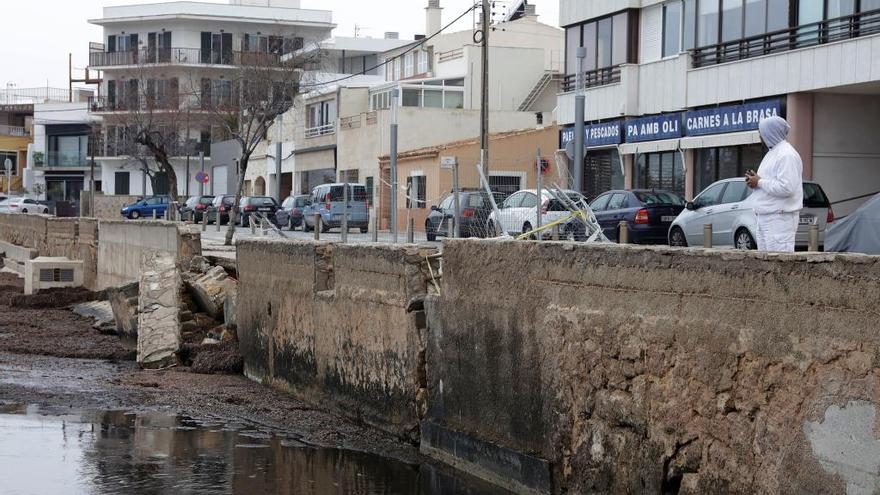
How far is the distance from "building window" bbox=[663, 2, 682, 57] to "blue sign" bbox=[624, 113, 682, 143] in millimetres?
1825

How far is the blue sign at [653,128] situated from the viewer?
33.4 meters

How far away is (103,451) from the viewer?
10.2 m

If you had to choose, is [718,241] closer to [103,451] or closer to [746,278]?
[103,451]

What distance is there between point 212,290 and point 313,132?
4619cm

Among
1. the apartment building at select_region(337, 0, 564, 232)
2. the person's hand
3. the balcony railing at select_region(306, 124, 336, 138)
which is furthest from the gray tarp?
the balcony railing at select_region(306, 124, 336, 138)

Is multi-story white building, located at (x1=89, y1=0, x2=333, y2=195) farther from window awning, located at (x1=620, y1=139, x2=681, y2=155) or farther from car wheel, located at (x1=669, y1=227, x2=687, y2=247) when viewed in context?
car wheel, located at (x1=669, y1=227, x2=687, y2=247)

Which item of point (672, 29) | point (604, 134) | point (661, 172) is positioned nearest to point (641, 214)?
point (661, 172)

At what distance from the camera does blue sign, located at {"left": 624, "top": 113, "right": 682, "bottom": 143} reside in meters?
33.4

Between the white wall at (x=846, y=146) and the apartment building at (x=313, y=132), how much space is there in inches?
1115

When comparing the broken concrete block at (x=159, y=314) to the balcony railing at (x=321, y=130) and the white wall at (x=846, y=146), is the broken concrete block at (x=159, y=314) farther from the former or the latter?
the balcony railing at (x=321, y=130)

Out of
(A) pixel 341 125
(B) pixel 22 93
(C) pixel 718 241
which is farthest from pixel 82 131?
(C) pixel 718 241

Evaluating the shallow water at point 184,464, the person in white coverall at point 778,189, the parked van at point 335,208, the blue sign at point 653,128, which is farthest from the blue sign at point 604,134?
the person in white coverall at point 778,189

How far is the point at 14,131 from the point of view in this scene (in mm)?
105812

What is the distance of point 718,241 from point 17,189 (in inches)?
3501
